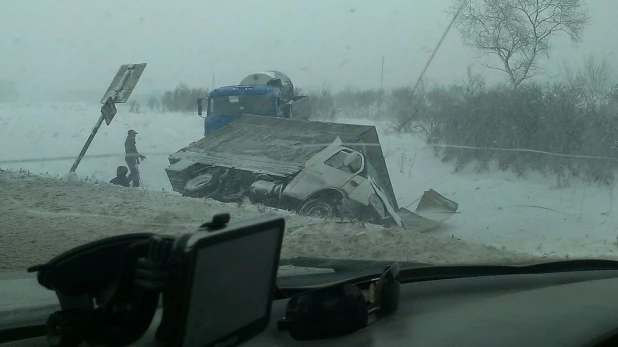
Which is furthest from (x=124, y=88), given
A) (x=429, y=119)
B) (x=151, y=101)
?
(x=429, y=119)

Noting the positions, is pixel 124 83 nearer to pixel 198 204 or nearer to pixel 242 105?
pixel 198 204

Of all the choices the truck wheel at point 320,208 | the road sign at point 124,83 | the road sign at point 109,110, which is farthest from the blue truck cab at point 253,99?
the road sign at point 124,83

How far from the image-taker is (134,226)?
5605 millimetres

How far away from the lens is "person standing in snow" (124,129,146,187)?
779 cm

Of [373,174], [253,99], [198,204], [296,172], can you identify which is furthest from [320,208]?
[253,99]

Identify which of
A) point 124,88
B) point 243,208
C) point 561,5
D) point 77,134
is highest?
point 561,5

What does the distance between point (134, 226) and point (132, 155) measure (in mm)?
2413

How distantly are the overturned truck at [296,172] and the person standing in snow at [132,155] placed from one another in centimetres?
46

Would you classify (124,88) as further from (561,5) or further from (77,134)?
(561,5)

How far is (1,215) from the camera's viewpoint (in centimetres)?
539

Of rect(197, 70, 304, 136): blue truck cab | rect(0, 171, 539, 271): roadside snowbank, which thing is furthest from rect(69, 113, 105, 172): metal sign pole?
rect(197, 70, 304, 136): blue truck cab

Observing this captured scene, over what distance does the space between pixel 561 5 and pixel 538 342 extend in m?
7.94

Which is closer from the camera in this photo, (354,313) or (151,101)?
(354,313)

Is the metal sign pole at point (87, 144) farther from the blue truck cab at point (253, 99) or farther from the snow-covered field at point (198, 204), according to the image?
the blue truck cab at point (253, 99)
